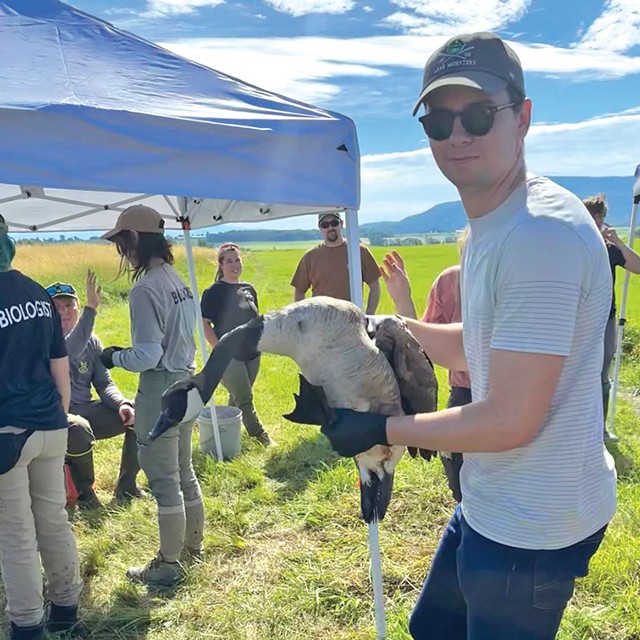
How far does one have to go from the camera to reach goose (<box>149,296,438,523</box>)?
1753 millimetres

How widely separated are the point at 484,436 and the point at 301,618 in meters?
2.58

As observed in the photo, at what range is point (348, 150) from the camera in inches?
115

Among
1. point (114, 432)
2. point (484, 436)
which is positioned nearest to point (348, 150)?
point (484, 436)

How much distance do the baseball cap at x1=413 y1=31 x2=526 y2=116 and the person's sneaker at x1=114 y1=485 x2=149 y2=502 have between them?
14.6ft

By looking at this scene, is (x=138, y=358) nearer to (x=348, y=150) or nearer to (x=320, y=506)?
(x=348, y=150)

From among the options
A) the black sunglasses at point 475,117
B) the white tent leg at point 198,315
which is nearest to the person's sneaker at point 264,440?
the white tent leg at point 198,315

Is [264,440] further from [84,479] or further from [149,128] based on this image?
[149,128]

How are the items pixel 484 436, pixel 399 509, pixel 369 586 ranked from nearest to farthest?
pixel 484 436, pixel 369 586, pixel 399 509

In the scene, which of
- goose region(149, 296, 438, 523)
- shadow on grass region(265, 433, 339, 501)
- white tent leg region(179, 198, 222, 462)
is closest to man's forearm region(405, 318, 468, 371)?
goose region(149, 296, 438, 523)

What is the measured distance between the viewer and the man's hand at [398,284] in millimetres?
2453

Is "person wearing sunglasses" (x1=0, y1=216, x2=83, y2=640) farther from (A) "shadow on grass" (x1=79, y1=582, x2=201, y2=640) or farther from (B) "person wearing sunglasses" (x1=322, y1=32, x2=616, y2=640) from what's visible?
(B) "person wearing sunglasses" (x1=322, y1=32, x2=616, y2=640)

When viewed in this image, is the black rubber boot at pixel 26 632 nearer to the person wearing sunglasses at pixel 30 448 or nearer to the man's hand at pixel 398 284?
the person wearing sunglasses at pixel 30 448

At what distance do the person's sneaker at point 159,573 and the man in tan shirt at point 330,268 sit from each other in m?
3.23

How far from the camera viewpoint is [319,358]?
1780mm
